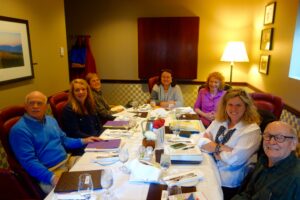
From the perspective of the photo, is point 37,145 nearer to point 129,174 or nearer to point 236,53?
point 129,174

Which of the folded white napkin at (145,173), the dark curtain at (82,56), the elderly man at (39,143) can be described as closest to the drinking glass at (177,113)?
the elderly man at (39,143)

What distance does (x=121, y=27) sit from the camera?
15.1 feet

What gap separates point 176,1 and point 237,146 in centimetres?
341

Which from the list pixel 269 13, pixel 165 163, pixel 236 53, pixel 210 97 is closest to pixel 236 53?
pixel 236 53

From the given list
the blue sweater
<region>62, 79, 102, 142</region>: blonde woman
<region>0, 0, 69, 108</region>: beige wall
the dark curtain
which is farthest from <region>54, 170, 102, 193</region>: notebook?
the dark curtain

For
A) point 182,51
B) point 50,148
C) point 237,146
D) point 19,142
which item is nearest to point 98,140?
point 50,148

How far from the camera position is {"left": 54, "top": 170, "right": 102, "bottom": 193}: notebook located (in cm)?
122

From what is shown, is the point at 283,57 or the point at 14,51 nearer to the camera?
the point at 14,51

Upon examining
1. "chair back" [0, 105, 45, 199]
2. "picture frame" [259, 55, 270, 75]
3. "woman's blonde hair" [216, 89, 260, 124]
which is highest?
"picture frame" [259, 55, 270, 75]

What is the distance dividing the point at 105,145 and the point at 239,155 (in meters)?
0.95

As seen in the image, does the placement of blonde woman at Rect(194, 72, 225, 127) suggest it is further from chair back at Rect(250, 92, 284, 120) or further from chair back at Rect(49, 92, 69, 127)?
chair back at Rect(49, 92, 69, 127)

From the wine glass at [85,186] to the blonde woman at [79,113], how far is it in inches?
40.4

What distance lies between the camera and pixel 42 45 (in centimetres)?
310

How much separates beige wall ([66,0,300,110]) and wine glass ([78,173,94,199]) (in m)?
3.18
